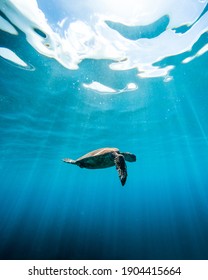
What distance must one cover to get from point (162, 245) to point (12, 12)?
1924 centimetres

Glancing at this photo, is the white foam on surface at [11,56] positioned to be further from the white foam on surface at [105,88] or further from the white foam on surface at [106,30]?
the white foam on surface at [105,88]

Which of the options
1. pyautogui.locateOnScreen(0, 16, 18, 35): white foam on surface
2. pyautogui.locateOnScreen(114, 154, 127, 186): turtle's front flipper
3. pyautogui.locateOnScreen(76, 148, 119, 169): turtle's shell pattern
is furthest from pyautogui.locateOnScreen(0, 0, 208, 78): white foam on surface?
pyautogui.locateOnScreen(114, 154, 127, 186): turtle's front flipper

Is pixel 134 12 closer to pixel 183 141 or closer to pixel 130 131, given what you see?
pixel 130 131

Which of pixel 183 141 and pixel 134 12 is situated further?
pixel 183 141

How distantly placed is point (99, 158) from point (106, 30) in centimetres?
668

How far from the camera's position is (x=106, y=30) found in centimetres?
910

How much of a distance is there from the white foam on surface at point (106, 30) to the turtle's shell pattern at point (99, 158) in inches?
245

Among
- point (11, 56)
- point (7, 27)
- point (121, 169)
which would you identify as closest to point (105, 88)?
point (11, 56)

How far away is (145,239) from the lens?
739 inches

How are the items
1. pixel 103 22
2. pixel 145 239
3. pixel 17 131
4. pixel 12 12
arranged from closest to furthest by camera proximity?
pixel 12 12 < pixel 103 22 < pixel 145 239 < pixel 17 131
